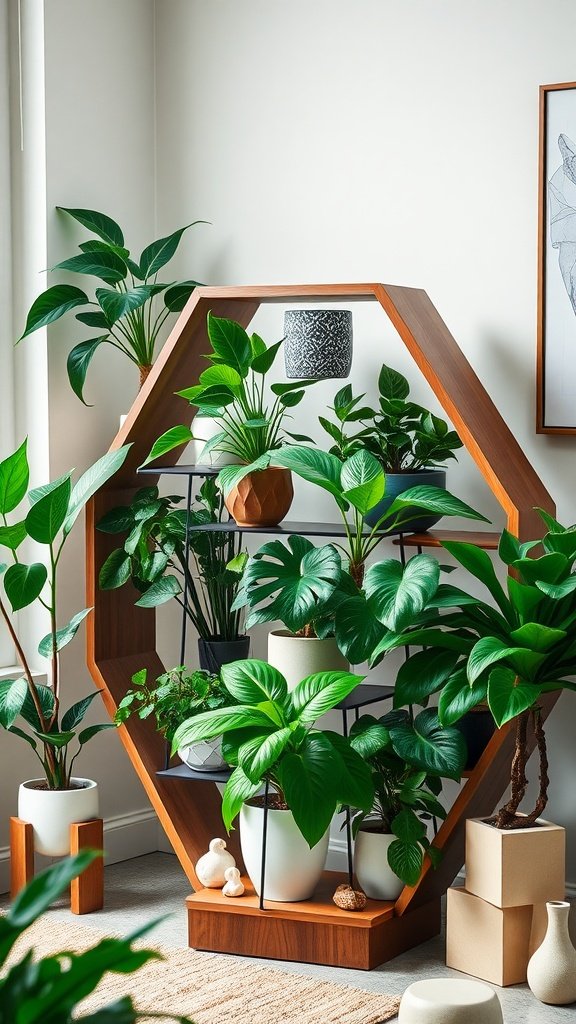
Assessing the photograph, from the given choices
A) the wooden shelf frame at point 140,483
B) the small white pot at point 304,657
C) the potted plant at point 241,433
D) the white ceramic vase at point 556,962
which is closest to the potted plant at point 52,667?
the wooden shelf frame at point 140,483

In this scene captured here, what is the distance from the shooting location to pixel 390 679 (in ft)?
11.8

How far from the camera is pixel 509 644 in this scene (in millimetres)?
2725

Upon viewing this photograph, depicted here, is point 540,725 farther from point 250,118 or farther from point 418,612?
point 250,118

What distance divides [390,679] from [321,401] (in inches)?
33.2

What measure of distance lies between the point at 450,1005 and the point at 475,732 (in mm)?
884

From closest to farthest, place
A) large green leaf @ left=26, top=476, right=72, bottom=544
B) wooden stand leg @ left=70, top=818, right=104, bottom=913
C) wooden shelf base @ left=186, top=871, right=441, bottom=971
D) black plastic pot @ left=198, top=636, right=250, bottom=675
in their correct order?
wooden shelf base @ left=186, top=871, right=441, bottom=971 → large green leaf @ left=26, top=476, right=72, bottom=544 → wooden stand leg @ left=70, top=818, right=104, bottom=913 → black plastic pot @ left=198, top=636, right=250, bottom=675

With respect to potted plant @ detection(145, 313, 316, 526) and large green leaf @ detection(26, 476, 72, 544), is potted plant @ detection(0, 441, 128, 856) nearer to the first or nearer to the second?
large green leaf @ detection(26, 476, 72, 544)

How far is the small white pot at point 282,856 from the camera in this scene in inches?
115

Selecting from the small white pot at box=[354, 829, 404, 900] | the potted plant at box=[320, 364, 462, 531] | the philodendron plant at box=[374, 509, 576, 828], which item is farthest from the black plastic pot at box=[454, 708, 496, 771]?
the potted plant at box=[320, 364, 462, 531]

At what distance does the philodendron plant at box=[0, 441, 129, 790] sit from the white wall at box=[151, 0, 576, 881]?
90 centimetres

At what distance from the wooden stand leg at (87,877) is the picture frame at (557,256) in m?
1.60

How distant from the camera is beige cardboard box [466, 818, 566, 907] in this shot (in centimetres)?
274

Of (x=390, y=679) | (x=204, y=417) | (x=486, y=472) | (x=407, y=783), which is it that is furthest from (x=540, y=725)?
(x=204, y=417)

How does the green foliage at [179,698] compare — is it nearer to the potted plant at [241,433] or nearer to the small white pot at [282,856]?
the small white pot at [282,856]
